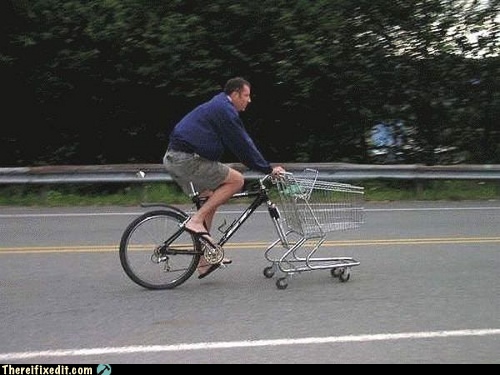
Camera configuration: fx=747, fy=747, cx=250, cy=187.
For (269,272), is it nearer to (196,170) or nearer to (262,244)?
(196,170)

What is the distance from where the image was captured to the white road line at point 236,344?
517 cm

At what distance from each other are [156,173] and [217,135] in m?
6.68

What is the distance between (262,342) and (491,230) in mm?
5753

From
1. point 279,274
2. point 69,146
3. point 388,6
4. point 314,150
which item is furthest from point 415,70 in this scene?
point 279,274

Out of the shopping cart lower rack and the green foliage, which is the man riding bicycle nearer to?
the shopping cart lower rack

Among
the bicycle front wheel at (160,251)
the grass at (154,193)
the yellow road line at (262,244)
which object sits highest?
the bicycle front wheel at (160,251)

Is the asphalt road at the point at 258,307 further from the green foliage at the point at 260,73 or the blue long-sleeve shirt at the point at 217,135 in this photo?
the green foliage at the point at 260,73

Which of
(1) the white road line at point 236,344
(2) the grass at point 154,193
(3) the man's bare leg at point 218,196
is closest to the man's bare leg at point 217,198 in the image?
(3) the man's bare leg at point 218,196

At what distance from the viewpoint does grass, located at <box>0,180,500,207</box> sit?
525 inches

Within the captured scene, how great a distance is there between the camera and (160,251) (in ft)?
22.9

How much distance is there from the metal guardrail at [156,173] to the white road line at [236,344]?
7.79 meters

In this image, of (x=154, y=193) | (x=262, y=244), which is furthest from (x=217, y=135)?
(x=154, y=193)

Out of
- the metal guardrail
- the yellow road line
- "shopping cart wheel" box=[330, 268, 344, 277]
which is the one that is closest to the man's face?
"shopping cart wheel" box=[330, 268, 344, 277]

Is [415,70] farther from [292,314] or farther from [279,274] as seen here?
[292,314]
